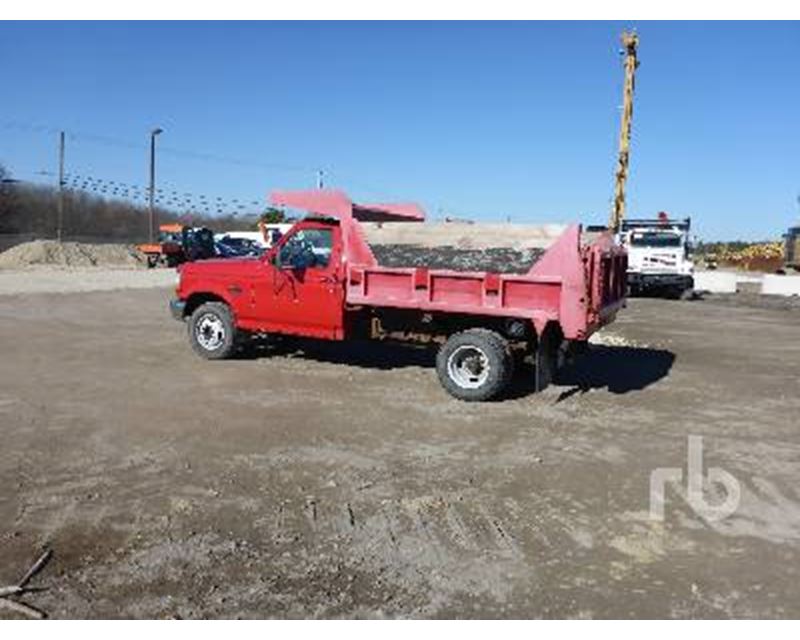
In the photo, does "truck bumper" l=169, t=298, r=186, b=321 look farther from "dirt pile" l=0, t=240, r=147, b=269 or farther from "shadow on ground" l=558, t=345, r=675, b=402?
"dirt pile" l=0, t=240, r=147, b=269

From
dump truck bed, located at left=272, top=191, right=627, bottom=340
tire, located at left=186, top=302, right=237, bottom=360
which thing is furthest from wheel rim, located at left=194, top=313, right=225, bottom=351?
dump truck bed, located at left=272, top=191, right=627, bottom=340

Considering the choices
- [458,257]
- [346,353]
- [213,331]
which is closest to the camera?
[458,257]

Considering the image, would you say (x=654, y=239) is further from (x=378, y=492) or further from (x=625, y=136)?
(x=378, y=492)

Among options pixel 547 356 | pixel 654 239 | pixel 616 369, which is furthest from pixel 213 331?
pixel 654 239

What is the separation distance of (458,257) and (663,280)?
2119cm

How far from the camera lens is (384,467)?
23.0 feet

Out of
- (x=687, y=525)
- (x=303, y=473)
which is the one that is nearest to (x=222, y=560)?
(x=303, y=473)

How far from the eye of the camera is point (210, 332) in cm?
1239

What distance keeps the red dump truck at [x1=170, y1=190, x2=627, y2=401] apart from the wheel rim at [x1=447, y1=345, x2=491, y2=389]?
12mm

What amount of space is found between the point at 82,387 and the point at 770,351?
1172 centimetres

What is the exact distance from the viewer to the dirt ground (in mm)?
4605

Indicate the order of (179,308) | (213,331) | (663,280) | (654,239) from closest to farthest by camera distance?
(213,331), (179,308), (663,280), (654,239)

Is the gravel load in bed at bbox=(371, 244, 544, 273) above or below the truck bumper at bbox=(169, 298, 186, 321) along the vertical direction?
above

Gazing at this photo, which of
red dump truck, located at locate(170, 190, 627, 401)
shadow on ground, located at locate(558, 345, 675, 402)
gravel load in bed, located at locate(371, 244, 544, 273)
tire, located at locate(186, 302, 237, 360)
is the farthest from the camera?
Answer: tire, located at locate(186, 302, 237, 360)
